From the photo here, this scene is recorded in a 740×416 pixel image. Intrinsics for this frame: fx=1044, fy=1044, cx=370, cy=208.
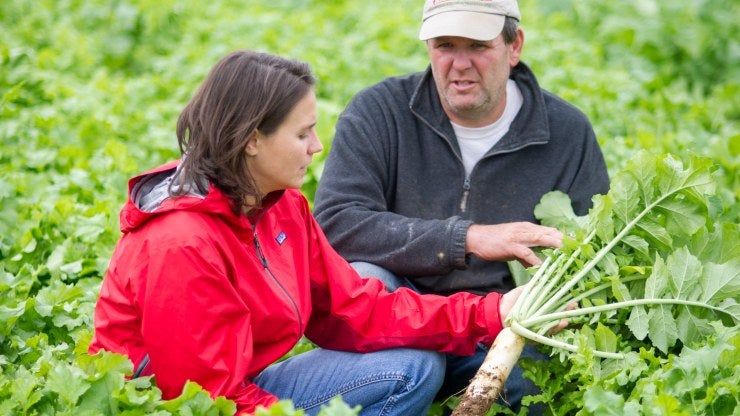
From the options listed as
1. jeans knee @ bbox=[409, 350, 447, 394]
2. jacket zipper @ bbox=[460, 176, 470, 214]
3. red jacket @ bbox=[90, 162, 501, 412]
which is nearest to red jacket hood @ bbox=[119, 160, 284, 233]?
red jacket @ bbox=[90, 162, 501, 412]

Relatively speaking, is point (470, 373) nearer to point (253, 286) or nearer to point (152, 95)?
point (253, 286)

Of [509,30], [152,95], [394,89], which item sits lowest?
[152,95]

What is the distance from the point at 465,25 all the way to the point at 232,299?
177 centimetres

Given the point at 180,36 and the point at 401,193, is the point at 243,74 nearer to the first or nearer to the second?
the point at 401,193

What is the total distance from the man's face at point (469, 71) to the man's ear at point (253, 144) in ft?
4.55

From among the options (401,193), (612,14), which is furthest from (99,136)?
(612,14)

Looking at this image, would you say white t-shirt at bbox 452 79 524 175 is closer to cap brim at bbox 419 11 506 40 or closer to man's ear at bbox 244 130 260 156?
cap brim at bbox 419 11 506 40

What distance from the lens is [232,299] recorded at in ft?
10.9

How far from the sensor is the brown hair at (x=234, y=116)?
335cm

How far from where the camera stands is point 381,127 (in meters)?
4.70

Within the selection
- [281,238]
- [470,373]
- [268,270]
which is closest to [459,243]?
[470,373]

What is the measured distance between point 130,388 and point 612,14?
8363 millimetres

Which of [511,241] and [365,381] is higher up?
[511,241]

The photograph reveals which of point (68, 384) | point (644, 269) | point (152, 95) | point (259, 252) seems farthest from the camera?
point (152, 95)
